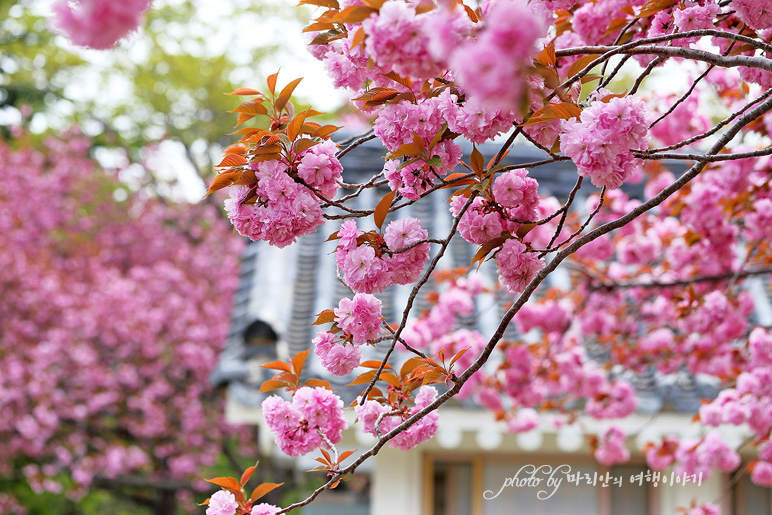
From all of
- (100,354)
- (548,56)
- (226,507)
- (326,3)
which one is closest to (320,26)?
(326,3)

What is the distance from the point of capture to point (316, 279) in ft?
13.8

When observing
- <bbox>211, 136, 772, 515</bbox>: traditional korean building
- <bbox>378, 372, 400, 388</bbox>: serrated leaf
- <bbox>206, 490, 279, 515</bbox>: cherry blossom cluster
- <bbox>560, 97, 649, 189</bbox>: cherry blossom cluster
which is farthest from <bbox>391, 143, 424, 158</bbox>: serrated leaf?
<bbox>211, 136, 772, 515</bbox>: traditional korean building

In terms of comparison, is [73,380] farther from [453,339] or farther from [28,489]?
[453,339]

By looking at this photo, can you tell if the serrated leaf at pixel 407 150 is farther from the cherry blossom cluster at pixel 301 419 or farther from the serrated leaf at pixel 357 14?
the cherry blossom cluster at pixel 301 419

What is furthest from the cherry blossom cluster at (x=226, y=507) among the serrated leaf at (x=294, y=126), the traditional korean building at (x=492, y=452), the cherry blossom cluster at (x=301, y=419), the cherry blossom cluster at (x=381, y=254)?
the traditional korean building at (x=492, y=452)

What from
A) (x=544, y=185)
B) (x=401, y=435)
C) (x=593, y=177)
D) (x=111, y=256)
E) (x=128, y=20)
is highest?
(x=111, y=256)

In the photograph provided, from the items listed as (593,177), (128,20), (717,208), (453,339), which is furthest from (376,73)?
(453,339)

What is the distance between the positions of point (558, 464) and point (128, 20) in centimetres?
321

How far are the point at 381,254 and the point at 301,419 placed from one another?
41 centimetres

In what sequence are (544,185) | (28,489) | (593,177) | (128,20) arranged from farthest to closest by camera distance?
(28,489)
(544,185)
(593,177)
(128,20)

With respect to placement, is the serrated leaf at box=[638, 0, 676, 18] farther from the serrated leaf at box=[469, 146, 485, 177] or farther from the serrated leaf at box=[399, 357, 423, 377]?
the serrated leaf at box=[399, 357, 423, 377]

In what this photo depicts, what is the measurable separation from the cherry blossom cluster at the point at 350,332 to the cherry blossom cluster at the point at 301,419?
0.38ft

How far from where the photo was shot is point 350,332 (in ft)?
4.40

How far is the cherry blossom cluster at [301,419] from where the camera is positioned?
1455 mm
